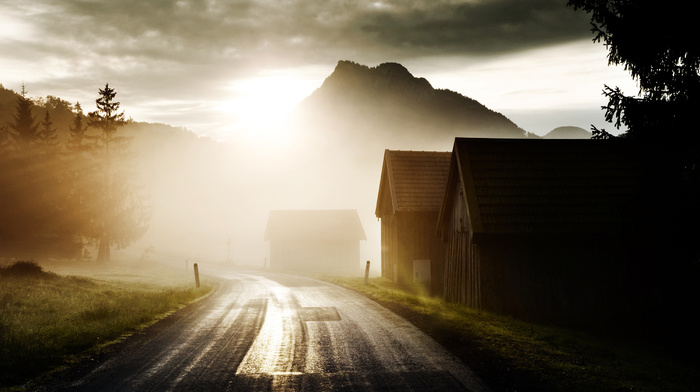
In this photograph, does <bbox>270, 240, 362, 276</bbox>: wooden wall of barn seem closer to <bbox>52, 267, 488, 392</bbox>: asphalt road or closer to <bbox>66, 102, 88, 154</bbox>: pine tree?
<bbox>66, 102, 88, 154</bbox>: pine tree

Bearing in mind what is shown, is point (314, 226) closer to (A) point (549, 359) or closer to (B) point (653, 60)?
(B) point (653, 60)

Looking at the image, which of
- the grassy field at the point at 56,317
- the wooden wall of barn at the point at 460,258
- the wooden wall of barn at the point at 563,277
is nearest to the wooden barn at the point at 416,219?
the wooden wall of barn at the point at 460,258

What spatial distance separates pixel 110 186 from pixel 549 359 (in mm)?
48361

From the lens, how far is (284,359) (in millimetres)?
8336

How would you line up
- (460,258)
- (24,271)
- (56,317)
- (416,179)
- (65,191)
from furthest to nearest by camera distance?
(65,191)
(416,179)
(24,271)
(460,258)
(56,317)

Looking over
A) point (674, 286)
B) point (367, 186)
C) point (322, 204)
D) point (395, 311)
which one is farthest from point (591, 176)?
point (367, 186)

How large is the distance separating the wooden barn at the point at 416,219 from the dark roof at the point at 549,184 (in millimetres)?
7828

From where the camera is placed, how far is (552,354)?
8.92m

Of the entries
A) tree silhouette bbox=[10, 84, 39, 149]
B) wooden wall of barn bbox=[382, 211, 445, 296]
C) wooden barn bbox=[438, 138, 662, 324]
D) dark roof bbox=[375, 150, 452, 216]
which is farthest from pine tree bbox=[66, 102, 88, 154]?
wooden barn bbox=[438, 138, 662, 324]

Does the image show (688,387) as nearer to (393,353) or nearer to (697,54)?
(393,353)

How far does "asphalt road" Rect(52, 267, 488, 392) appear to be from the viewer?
685 cm

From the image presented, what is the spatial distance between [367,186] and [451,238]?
176m

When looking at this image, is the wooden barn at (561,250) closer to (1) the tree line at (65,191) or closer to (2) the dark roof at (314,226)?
(1) the tree line at (65,191)

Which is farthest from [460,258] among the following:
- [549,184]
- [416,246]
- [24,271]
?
[24,271]
